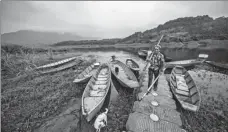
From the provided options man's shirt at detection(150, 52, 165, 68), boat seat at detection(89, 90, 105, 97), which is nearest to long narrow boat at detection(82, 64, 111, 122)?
boat seat at detection(89, 90, 105, 97)

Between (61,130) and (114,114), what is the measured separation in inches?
123

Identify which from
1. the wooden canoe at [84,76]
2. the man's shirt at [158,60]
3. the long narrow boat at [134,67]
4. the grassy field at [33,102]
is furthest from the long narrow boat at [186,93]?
the grassy field at [33,102]

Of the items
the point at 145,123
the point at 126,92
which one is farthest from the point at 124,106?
the point at 145,123

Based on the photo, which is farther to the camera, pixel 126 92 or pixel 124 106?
pixel 126 92

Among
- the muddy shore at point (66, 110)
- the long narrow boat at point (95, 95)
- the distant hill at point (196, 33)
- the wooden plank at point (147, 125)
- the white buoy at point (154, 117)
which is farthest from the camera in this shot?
the distant hill at point (196, 33)

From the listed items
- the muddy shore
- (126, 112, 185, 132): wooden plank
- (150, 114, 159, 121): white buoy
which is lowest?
the muddy shore

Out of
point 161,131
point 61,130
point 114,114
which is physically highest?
point 161,131

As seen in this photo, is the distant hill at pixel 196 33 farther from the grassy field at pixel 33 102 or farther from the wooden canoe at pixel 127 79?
the grassy field at pixel 33 102

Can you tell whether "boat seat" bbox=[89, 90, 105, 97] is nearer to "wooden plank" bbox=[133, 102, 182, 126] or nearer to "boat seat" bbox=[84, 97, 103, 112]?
"boat seat" bbox=[84, 97, 103, 112]

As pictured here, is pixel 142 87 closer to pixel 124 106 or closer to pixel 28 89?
pixel 124 106

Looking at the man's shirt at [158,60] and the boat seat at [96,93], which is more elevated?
the man's shirt at [158,60]

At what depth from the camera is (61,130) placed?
16.6 ft

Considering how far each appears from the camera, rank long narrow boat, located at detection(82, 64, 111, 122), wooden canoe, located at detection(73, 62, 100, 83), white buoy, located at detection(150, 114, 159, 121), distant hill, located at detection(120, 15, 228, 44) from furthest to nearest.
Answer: distant hill, located at detection(120, 15, 228, 44)
wooden canoe, located at detection(73, 62, 100, 83)
long narrow boat, located at detection(82, 64, 111, 122)
white buoy, located at detection(150, 114, 159, 121)

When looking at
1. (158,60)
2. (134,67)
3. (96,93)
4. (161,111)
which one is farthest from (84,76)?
(161,111)
